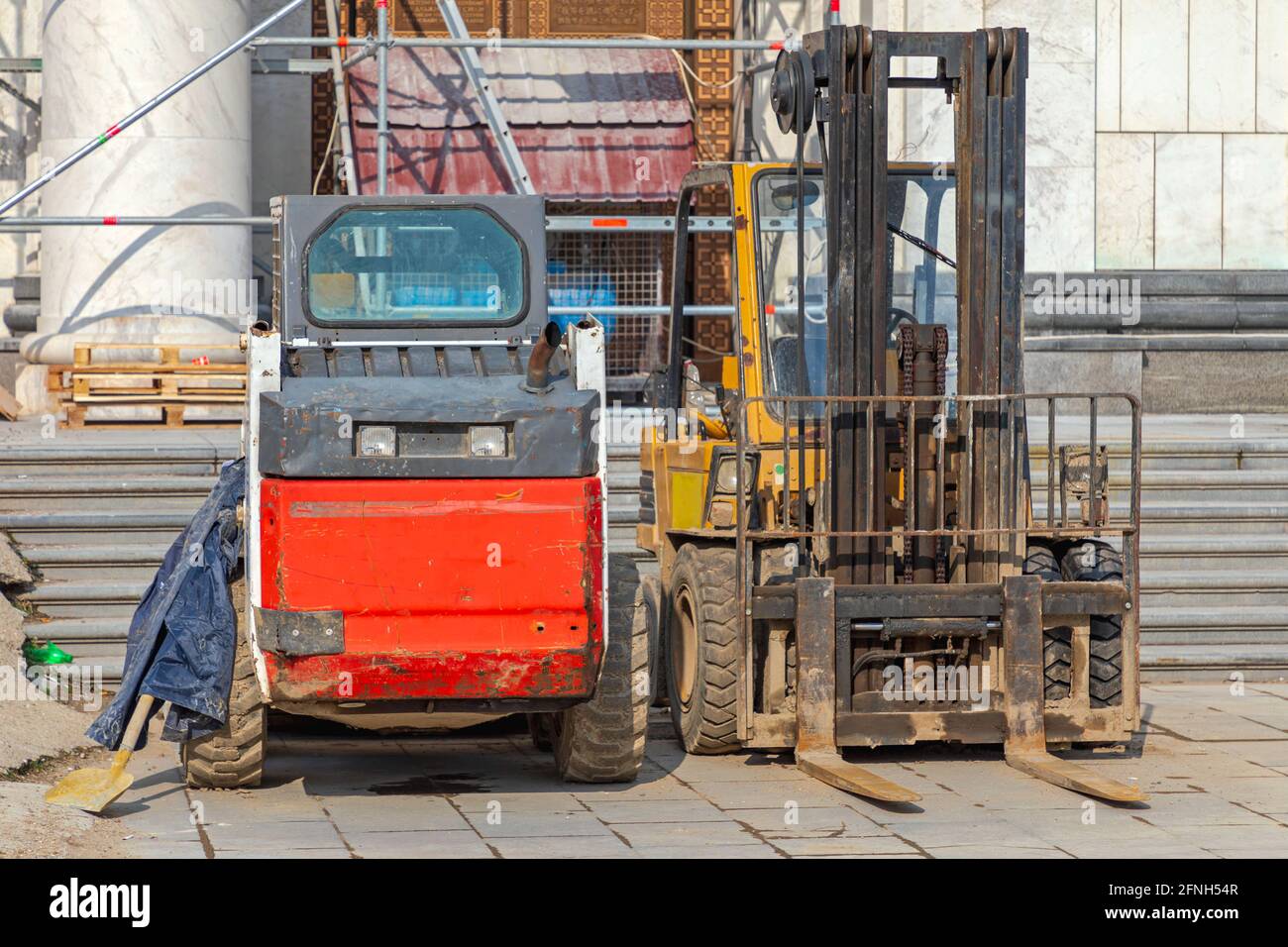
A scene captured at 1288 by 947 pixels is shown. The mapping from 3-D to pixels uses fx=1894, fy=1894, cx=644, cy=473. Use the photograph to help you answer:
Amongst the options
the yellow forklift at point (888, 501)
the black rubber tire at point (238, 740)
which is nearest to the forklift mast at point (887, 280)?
the yellow forklift at point (888, 501)

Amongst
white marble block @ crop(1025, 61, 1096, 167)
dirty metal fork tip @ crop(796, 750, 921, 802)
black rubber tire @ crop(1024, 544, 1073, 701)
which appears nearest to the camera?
dirty metal fork tip @ crop(796, 750, 921, 802)

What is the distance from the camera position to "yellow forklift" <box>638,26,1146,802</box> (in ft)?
27.9

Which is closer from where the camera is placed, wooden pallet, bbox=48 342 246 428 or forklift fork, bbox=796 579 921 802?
forklift fork, bbox=796 579 921 802

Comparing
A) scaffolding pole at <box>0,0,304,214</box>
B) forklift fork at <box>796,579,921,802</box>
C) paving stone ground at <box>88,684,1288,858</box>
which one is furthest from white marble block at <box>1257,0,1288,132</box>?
forklift fork at <box>796,579,921,802</box>

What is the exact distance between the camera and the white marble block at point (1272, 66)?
16.8 metres

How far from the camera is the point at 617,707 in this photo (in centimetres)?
810

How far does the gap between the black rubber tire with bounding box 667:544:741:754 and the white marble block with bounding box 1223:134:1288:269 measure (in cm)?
935

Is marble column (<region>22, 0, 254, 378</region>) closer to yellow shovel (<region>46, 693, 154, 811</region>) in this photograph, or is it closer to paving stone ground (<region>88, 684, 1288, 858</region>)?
paving stone ground (<region>88, 684, 1288, 858</region>)

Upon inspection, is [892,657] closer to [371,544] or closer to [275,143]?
[371,544]

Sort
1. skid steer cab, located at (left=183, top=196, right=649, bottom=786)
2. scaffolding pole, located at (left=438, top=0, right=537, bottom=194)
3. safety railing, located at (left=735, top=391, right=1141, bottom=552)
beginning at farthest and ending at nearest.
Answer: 1. scaffolding pole, located at (left=438, top=0, right=537, bottom=194)
2. safety railing, located at (left=735, top=391, right=1141, bottom=552)
3. skid steer cab, located at (left=183, top=196, right=649, bottom=786)

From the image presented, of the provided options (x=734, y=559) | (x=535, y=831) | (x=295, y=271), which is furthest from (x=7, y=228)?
(x=535, y=831)

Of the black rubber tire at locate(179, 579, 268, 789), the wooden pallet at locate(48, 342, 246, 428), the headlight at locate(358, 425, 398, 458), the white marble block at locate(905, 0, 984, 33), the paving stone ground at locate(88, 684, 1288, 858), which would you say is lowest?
the paving stone ground at locate(88, 684, 1288, 858)

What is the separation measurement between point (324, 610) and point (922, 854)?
2.47 m

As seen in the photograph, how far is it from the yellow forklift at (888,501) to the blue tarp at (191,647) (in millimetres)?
2169
